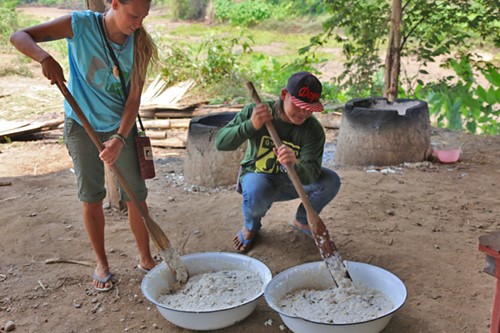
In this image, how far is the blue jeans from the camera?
2.79 metres

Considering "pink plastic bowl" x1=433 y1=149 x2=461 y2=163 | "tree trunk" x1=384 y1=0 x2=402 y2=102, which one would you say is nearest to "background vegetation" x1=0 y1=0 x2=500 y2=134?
"tree trunk" x1=384 y1=0 x2=402 y2=102

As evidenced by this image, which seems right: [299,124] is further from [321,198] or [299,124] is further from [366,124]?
[366,124]

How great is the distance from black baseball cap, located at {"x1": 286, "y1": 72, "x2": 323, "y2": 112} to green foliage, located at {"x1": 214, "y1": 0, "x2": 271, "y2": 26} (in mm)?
12446

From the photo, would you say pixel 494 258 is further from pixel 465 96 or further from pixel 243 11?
pixel 243 11

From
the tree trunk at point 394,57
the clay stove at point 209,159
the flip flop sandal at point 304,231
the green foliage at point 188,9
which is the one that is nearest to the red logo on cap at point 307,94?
the flip flop sandal at point 304,231

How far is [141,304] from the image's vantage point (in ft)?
8.32

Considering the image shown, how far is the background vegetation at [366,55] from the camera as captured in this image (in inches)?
219

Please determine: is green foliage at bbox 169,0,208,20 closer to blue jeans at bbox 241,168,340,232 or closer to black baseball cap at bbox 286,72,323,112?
blue jeans at bbox 241,168,340,232

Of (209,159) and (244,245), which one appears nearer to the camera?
(244,245)

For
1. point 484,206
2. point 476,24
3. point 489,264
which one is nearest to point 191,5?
point 476,24

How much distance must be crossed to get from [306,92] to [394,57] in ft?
10.3

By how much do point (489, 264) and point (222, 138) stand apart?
1430 mm

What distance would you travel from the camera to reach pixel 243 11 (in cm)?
1504

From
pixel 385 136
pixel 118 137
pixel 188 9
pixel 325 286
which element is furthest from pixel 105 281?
pixel 188 9
